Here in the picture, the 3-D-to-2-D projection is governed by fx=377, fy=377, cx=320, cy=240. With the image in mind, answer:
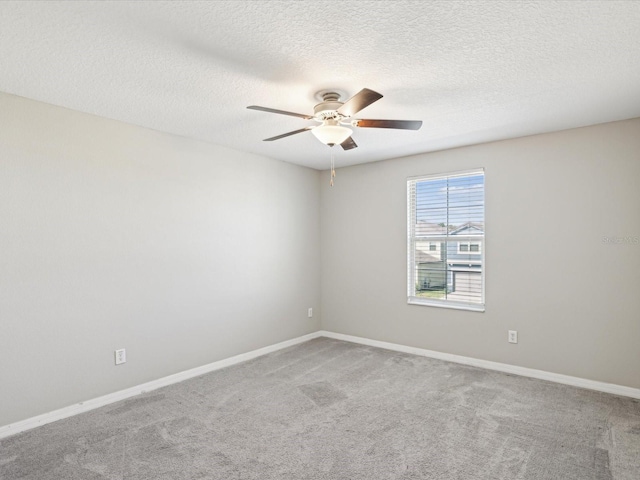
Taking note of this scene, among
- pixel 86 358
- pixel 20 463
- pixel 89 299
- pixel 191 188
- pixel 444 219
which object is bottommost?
pixel 20 463

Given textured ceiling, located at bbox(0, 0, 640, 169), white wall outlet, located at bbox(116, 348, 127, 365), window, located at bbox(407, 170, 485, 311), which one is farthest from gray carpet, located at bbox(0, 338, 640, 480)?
textured ceiling, located at bbox(0, 0, 640, 169)

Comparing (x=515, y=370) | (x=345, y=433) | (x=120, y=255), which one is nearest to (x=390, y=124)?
(x=345, y=433)

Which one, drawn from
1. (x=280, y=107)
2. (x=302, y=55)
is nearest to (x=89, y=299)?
(x=280, y=107)

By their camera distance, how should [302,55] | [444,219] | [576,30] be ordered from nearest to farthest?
[576,30], [302,55], [444,219]

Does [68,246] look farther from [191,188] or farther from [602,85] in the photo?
[602,85]

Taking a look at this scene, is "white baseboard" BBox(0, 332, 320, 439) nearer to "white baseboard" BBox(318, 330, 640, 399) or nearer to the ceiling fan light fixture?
"white baseboard" BBox(318, 330, 640, 399)

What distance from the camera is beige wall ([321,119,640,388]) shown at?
323 cm

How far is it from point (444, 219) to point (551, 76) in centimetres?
209

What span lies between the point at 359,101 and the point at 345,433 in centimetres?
217

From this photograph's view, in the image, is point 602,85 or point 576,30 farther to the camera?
point 602,85

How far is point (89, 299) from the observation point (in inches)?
119

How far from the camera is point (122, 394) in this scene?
3.19 meters

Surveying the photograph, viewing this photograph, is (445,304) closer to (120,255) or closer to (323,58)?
(323,58)

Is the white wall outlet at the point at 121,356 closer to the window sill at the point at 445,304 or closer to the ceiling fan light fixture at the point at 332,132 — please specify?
the ceiling fan light fixture at the point at 332,132
